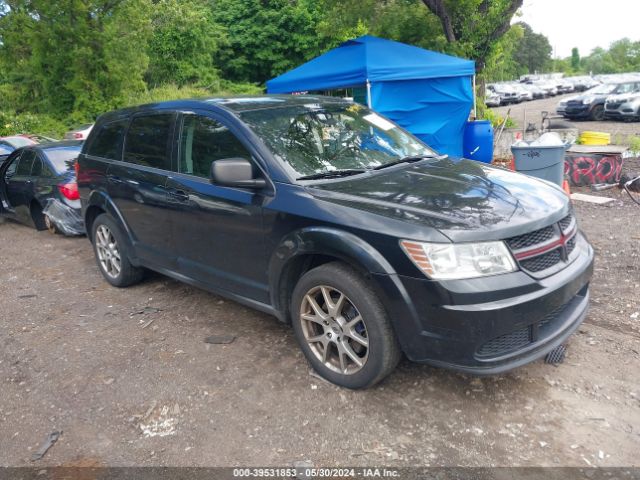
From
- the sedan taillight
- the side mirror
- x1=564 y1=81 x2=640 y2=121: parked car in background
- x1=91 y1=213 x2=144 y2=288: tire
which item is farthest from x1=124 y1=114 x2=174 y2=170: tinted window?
x1=564 y1=81 x2=640 y2=121: parked car in background

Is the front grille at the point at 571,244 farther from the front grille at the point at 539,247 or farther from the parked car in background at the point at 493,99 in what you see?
the parked car in background at the point at 493,99

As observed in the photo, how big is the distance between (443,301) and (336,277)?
0.66 metres

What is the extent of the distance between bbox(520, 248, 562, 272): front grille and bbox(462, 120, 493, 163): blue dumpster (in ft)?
26.2

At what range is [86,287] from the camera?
5629 millimetres

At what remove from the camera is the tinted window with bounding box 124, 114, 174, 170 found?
4418mm

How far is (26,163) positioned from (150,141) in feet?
16.2

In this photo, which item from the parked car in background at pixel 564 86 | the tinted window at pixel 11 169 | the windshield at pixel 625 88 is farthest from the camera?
the parked car in background at pixel 564 86

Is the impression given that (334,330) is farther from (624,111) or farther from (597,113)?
(597,113)

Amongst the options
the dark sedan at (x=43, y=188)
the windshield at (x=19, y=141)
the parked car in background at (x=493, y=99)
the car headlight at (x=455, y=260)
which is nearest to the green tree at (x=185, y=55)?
the windshield at (x=19, y=141)

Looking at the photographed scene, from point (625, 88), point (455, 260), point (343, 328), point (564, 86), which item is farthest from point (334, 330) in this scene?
point (564, 86)

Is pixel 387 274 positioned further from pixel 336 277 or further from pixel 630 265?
pixel 630 265

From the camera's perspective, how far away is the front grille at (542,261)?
294 centimetres

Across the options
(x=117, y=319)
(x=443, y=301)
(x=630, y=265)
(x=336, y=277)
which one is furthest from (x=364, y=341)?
(x=630, y=265)

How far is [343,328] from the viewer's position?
127 inches
